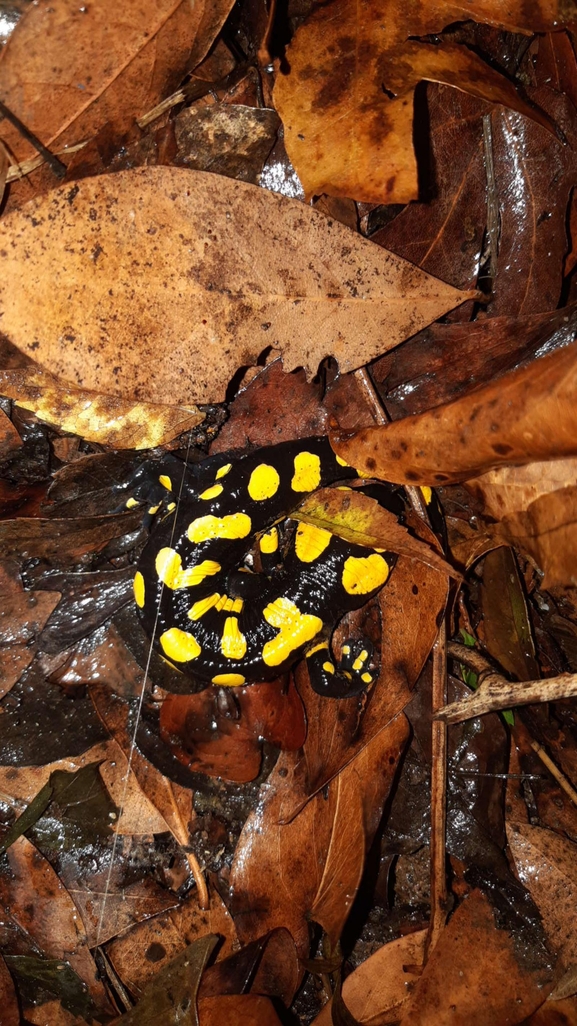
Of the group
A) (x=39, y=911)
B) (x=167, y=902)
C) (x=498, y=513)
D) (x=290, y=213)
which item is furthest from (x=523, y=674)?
(x=39, y=911)

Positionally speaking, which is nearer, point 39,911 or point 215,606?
point 39,911

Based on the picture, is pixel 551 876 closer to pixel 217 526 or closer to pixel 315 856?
pixel 315 856

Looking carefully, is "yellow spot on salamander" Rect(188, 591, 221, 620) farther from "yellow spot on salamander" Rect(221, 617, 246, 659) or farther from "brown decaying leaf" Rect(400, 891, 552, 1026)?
"brown decaying leaf" Rect(400, 891, 552, 1026)

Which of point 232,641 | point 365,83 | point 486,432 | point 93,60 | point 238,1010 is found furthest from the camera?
point 232,641

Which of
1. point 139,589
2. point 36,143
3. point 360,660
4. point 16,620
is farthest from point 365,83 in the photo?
point 16,620

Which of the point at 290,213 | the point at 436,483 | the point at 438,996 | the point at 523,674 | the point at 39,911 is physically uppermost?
the point at 290,213

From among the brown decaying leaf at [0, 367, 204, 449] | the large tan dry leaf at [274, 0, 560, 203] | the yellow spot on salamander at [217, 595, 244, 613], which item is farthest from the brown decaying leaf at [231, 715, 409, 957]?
the large tan dry leaf at [274, 0, 560, 203]

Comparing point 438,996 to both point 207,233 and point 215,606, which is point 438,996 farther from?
point 207,233
